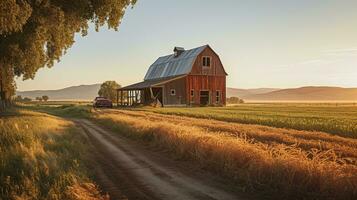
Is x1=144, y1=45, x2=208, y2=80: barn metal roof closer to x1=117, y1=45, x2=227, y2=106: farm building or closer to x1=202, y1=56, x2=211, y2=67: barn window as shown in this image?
x1=117, y1=45, x2=227, y2=106: farm building

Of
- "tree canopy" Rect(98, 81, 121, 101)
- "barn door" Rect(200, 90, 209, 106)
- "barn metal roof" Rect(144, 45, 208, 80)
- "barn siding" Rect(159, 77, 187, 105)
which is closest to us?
"barn siding" Rect(159, 77, 187, 105)

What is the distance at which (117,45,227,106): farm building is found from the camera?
62281 mm

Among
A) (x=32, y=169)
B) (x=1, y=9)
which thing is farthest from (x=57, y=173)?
(x=1, y=9)

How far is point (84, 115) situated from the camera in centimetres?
3997

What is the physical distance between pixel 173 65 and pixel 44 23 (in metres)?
50.0

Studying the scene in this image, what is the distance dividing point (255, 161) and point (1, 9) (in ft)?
36.7

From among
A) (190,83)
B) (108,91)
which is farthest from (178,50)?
(108,91)

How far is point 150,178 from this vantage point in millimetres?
10734

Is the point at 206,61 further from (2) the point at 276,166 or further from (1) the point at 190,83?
(2) the point at 276,166

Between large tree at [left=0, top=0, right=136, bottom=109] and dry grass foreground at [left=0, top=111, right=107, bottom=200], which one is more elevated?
large tree at [left=0, top=0, right=136, bottom=109]

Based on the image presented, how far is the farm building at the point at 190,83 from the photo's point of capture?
204 feet

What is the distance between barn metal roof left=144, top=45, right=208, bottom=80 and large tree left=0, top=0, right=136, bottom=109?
39212mm

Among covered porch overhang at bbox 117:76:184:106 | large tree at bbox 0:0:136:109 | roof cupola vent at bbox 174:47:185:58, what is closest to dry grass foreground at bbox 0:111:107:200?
large tree at bbox 0:0:136:109

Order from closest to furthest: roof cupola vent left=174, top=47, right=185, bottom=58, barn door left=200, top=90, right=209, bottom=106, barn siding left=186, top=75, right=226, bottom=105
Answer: barn siding left=186, top=75, right=226, bottom=105 → barn door left=200, top=90, right=209, bottom=106 → roof cupola vent left=174, top=47, right=185, bottom=58
